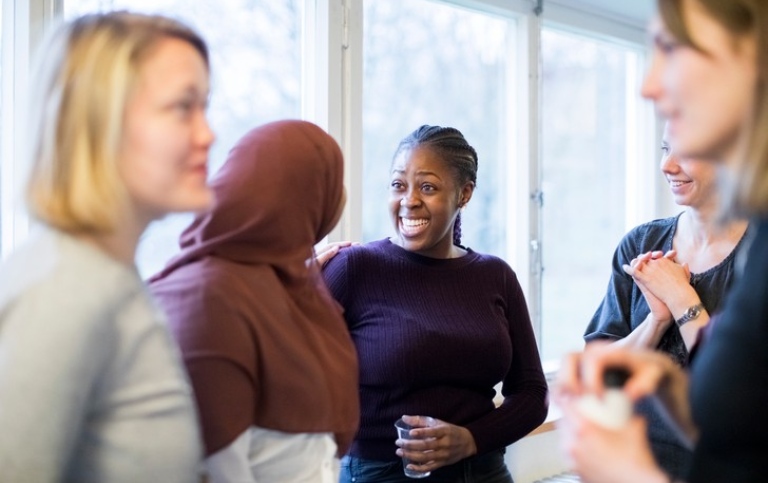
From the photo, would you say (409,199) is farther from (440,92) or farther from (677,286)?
(440,92)

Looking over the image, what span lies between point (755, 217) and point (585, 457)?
0.34 metres

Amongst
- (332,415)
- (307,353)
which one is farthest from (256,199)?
(332,415)

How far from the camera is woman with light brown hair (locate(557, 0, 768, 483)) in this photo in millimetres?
Answer: 923

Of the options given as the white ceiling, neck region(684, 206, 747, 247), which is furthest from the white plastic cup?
the white ceiling

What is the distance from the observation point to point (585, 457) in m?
0.94

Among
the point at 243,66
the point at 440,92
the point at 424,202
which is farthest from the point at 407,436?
the point at 440,92

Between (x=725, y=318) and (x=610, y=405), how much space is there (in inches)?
7.1

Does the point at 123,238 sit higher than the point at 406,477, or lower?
higher

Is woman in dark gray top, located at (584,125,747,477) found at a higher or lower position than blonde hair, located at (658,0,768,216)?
lower

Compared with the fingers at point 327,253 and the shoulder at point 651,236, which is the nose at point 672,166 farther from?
the fingers at point 327,253

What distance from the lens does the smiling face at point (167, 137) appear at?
101 centimetres

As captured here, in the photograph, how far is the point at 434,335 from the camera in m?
1.99

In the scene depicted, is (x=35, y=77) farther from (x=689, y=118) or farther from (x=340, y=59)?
(x=340, y=59)

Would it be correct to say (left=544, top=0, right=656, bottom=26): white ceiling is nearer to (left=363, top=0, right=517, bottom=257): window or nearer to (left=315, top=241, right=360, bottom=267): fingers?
(left=363, top=0, right=517, bottom=257): window
